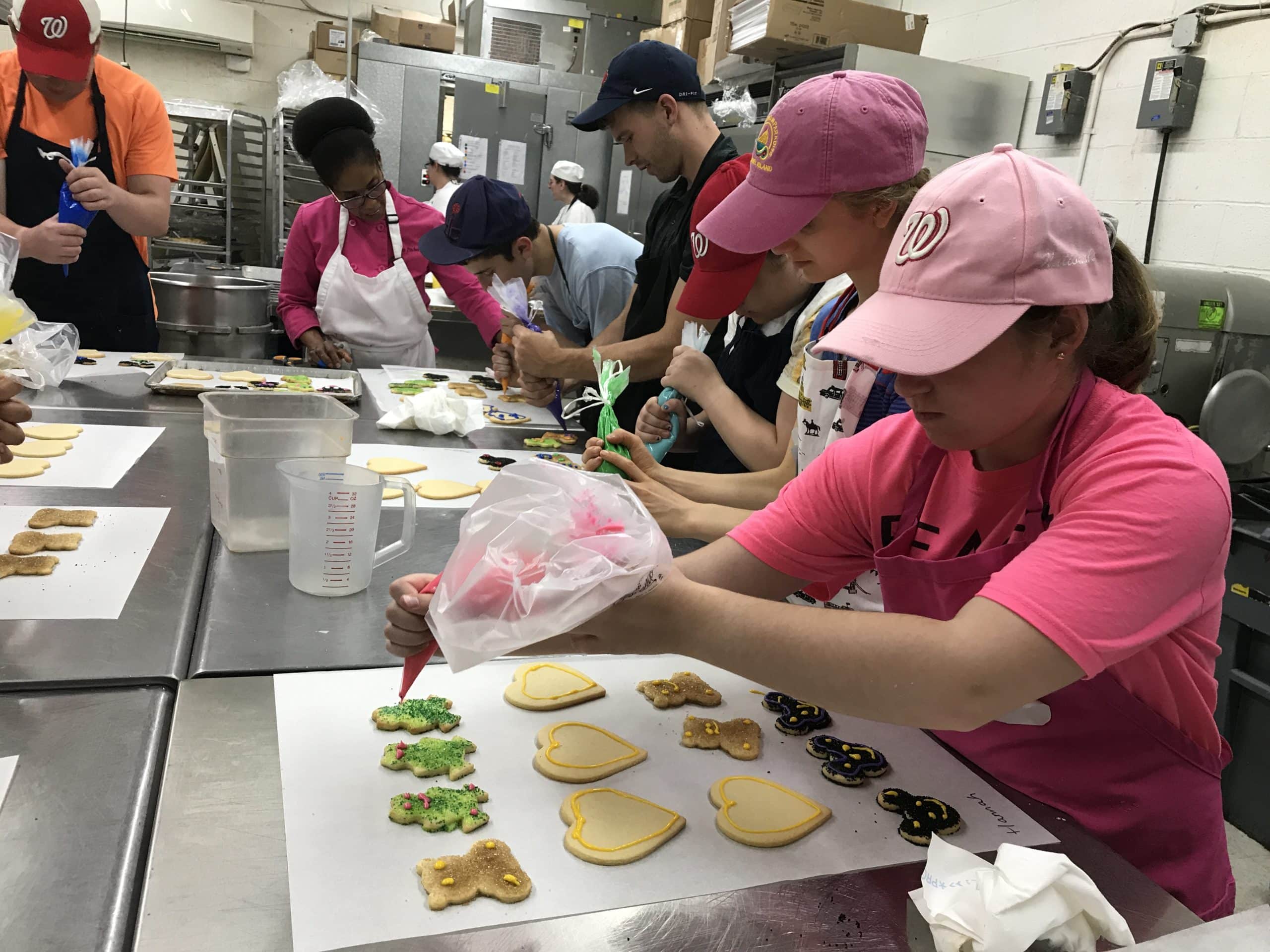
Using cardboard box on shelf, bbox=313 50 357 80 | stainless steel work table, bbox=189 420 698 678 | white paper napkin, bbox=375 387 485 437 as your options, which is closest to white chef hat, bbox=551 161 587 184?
cardboard box on shelf, bbox=313 50 357 80

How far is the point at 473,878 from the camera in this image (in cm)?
74

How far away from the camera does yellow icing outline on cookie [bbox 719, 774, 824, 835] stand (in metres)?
0.84

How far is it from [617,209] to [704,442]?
4681 millimetres

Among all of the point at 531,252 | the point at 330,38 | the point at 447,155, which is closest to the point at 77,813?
the point at 531,252

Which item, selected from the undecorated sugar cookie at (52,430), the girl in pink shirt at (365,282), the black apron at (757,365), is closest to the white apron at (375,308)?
the girl in pink shirt at (365,282)

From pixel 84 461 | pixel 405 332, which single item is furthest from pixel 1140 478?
pixel 405 332

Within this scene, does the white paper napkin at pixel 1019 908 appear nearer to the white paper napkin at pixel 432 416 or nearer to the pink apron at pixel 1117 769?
the pink apron at pixel 1117 769

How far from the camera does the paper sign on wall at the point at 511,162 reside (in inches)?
240

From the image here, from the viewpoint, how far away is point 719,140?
236 cm

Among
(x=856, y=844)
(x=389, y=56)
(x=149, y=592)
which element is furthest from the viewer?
(x=389, y=56)

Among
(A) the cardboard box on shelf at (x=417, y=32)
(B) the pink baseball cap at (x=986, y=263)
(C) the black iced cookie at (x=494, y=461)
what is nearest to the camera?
(B) the pink baseball cap at (x=986, y=263)

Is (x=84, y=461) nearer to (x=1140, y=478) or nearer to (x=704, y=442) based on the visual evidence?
(x=704, y=442)

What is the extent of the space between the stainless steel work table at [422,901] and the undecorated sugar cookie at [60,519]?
0.68 m

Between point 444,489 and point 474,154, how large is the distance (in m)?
4.81
